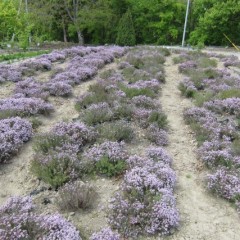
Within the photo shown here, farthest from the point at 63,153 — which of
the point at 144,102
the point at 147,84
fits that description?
the point at 147,84

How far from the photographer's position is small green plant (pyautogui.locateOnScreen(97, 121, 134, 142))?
23.5ft

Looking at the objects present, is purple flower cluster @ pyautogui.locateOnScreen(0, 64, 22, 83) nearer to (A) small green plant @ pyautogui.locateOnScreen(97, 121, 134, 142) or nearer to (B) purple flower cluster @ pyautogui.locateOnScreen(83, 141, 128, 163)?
(A) small green plant @ pyautogui.locateOnScreen(97, 121, 134, 142)

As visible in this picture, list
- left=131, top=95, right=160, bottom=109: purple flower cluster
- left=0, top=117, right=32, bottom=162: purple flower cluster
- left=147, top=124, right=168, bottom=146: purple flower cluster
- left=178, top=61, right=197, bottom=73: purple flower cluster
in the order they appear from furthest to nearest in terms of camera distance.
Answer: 1. left=178, top=61, right=197, bottom=73: purple flower cluster
2. left=131, top=95, right=160, bottom=109: purple flower cluster
3. left=147, top=124, right=168, bottom=146: purple flower cluster
4. left=0, top=117, right=32, bottom=162: purple flower cluster

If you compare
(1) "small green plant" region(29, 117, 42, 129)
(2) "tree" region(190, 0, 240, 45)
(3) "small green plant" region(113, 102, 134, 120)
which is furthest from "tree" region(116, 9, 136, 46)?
(1) "small green plant" region(29, 117, 42, 129)

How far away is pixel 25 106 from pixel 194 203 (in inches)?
209

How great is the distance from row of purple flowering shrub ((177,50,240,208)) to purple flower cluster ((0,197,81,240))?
274cm

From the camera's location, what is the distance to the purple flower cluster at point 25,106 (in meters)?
8.43

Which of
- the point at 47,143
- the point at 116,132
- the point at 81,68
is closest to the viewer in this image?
the point at 47,143

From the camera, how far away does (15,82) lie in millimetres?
11961

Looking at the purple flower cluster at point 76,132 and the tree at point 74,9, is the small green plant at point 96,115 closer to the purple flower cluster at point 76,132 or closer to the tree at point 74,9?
the purple flower cluster at point 76,132

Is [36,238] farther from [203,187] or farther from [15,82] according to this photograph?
[15,82]

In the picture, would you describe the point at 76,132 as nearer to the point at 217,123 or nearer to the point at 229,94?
the point at 217,123

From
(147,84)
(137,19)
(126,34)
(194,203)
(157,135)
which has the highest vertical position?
(157,135)

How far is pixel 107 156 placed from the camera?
20.6 feet
